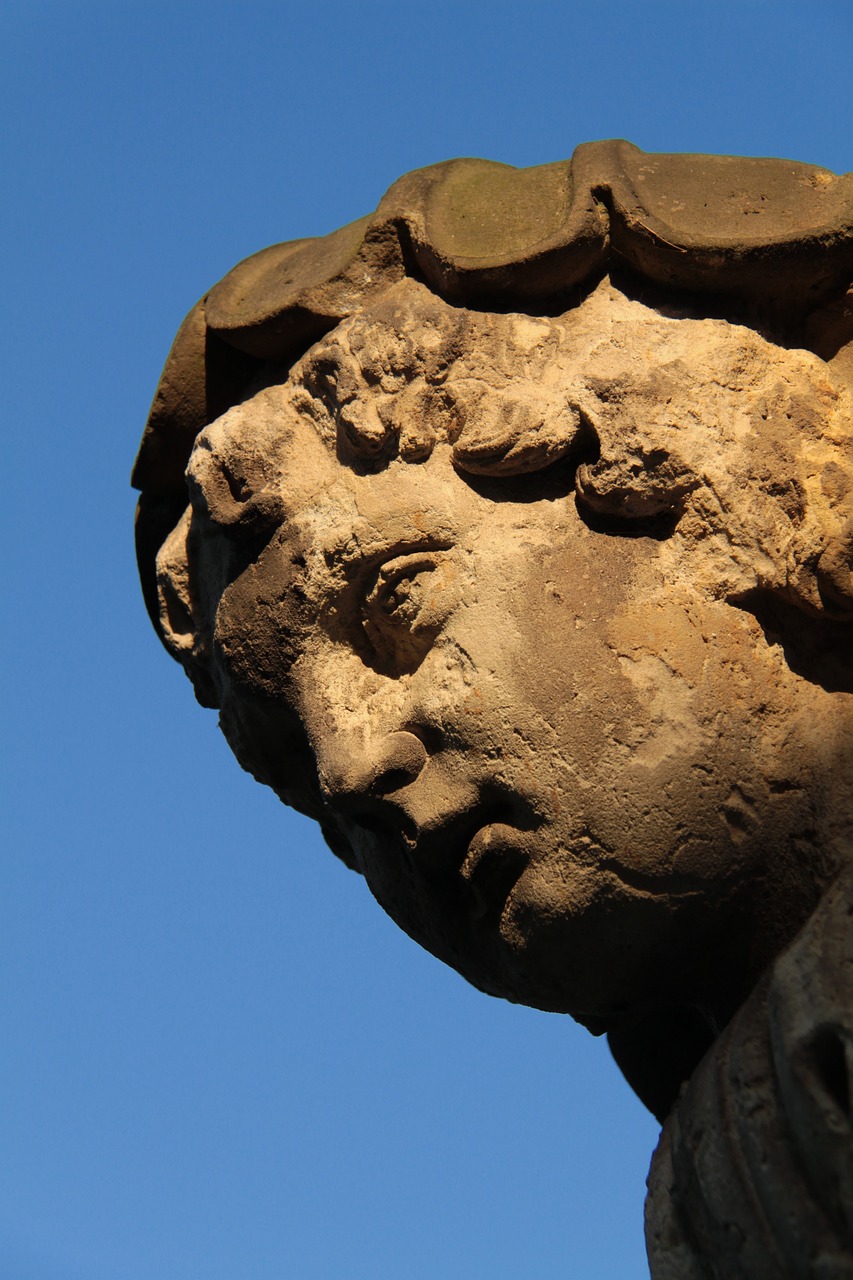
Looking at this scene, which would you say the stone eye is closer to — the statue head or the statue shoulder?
the statue head

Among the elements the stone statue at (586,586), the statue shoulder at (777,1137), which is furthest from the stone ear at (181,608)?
the statue shoulder at (777,1137)

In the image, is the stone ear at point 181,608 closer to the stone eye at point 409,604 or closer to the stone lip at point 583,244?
the stone lip at point 583,244

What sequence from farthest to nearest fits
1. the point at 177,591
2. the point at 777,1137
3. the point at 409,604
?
the point at 177,591 → the point at 409,604 → the point at 777,1137

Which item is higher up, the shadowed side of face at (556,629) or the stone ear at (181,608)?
the stone ear at (181,608)

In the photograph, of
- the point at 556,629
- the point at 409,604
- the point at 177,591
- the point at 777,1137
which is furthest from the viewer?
the point at 177,591

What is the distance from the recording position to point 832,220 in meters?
A: 2.68

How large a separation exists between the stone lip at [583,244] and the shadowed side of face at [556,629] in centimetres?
6

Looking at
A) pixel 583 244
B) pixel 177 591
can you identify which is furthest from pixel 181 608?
pixel 583 244

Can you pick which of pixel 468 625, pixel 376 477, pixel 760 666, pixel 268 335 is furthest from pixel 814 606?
pixel 268 335

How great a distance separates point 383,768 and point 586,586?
0.38m

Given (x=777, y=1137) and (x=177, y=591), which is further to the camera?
(x=177, y=591)

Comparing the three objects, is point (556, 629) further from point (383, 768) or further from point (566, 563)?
point (383, 768)

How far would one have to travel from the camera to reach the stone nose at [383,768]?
100 inches

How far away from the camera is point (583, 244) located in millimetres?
2707
